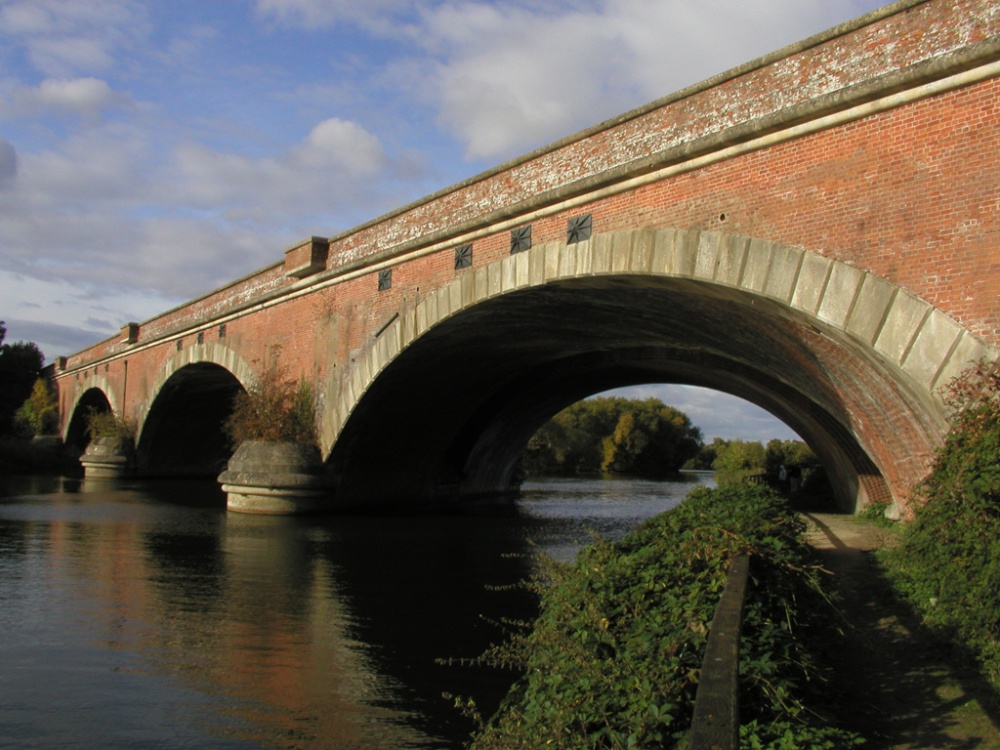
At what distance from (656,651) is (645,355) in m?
13.1

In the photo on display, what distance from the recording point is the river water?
5.02 meters

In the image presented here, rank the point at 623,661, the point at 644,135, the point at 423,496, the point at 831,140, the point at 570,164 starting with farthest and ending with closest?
1. the point at 423,496
2. the point at 570,164
3. the point at 644,135
4. the point at 831,140
5. the point at 623,661

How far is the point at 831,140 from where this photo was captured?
23.9 ft

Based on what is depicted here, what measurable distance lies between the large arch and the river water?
8.77 ft

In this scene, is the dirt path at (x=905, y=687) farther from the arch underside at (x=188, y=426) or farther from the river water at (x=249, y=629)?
the arch underside at (x=188, y=426)

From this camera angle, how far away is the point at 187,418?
28.7 meters

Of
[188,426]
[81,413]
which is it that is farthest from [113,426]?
[81,413]

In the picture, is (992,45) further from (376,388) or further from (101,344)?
(101,344)

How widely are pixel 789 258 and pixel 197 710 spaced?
18.8ft

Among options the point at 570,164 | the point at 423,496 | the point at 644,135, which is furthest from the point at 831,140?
the point at 423,496

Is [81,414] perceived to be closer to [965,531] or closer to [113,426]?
[113,426]

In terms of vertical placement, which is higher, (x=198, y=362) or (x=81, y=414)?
(x=198, y=362)

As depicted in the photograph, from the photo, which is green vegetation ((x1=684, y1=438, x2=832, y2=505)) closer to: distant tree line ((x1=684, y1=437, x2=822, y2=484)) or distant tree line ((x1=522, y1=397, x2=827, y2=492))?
distant tree line ((x1=684, y1=437, x2=822, y2=484))

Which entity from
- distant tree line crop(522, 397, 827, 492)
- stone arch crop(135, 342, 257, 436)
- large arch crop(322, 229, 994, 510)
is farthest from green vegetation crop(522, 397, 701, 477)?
large arch crop(322, 229, 994, 510)
